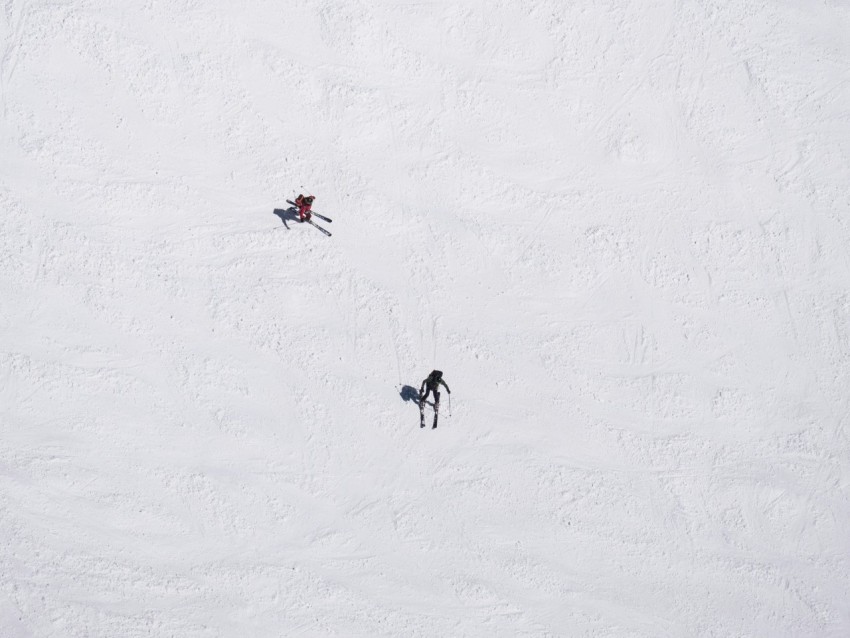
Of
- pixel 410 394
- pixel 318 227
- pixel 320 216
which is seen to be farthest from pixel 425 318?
pixel 320 216

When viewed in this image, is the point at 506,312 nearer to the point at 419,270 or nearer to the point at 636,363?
the point at 419,270

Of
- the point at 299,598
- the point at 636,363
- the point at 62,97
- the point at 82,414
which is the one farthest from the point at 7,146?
the point at 636,363

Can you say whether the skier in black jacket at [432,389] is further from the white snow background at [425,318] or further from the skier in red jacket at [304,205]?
the skier in red jacket at [304,205]

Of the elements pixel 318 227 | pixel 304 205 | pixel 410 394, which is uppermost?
pixel 304 205

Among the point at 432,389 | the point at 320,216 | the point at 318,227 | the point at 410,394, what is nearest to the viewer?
the point at 432,389

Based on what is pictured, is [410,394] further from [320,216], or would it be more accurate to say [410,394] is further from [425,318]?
[320,216]
